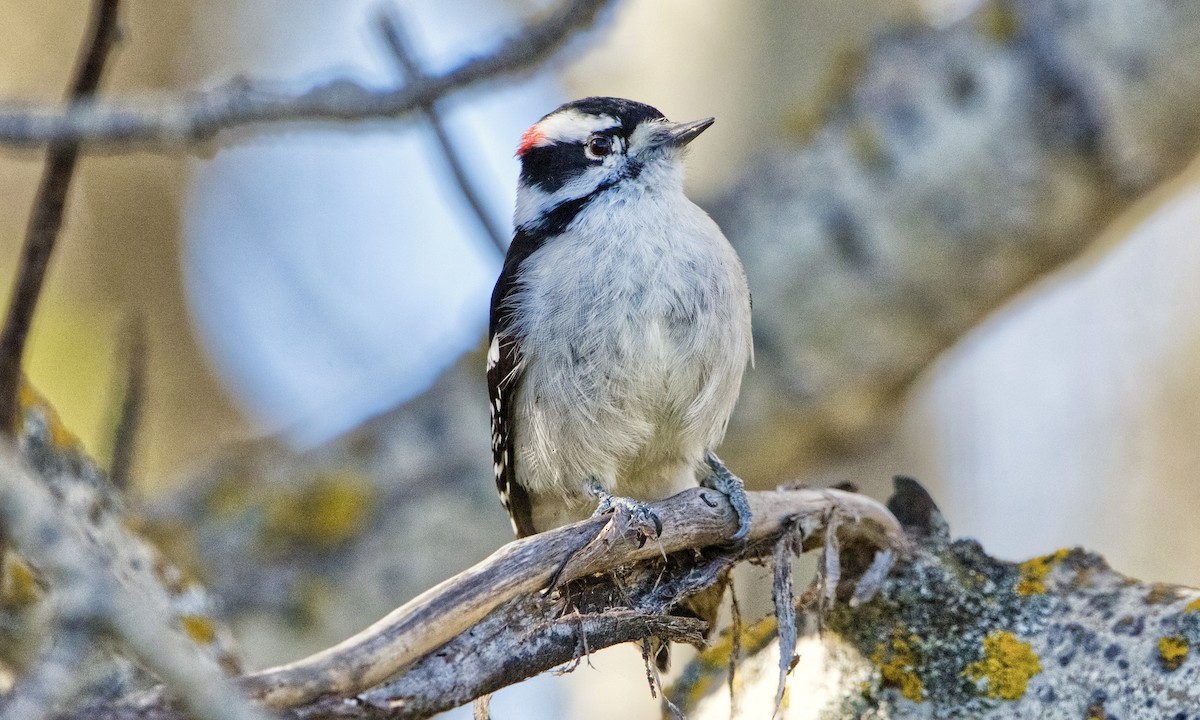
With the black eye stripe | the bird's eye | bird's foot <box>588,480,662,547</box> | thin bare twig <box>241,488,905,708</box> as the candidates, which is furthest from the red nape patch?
bird's foot <box>588,480,662,547</box>

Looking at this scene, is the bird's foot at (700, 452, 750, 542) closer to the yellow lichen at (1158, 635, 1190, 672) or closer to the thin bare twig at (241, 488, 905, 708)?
the thin bare twig at (241, 488, 905, 708)

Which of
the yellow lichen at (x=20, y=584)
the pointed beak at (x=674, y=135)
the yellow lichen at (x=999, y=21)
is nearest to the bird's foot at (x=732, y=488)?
the pointed beak at (x=674, y=135)

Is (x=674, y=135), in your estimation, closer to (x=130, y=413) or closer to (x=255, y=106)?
(x=255, y=106)

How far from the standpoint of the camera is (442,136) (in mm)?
4223

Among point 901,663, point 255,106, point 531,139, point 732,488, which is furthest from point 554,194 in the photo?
point 901,663

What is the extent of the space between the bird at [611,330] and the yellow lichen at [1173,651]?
3.94 ft

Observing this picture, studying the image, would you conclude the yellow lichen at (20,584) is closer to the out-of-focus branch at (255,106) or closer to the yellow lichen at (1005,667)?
the out-of-focus branch at (255,106)

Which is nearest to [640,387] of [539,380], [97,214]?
[539,380]

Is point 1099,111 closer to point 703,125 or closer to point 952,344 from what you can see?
point 952,344

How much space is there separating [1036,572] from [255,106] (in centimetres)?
259

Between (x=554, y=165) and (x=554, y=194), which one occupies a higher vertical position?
(x=554, y=165)

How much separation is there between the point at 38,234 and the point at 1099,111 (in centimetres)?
409

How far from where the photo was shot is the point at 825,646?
10.5 ft

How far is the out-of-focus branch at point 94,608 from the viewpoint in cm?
125
